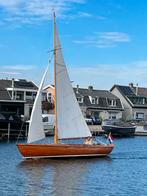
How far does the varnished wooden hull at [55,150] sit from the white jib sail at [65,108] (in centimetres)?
163

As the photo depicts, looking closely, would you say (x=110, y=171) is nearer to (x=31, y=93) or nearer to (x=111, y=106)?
(x=31, y=93)

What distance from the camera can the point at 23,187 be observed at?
3606 cm

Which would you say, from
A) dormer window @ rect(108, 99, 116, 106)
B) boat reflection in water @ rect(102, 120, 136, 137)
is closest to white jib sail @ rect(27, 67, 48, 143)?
boat reflection in water @ rect(102, 120, 136, 137)

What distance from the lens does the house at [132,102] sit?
137m

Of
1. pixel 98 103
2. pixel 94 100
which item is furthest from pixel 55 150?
pixel 98 103

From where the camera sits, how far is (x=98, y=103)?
13238cm

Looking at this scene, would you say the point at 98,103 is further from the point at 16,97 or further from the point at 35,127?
the point at 35,127

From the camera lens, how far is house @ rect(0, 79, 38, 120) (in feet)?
358

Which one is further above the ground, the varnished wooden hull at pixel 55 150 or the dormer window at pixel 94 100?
the dormer window at pixel 94 100

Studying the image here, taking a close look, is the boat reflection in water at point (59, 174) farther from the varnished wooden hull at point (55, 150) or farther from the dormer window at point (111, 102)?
the dormer window at point (111, 102)

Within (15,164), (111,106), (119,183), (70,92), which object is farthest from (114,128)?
(119,183)

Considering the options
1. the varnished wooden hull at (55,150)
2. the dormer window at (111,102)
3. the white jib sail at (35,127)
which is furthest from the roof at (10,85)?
the white jib sail at (35,127)

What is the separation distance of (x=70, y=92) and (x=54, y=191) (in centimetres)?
2138

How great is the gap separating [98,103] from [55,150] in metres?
81.2
